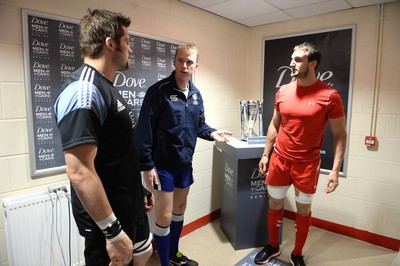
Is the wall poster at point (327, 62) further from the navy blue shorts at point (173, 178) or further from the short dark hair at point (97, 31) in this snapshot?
the short dark hair at point (97, 31)

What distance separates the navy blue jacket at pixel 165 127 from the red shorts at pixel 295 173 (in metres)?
0.73

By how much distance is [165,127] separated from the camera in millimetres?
1893

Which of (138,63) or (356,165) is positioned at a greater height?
(138,63)

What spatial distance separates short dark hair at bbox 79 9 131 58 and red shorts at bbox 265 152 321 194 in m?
1.57

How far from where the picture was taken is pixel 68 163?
0.95m

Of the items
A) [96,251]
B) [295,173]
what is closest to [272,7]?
[295,173]

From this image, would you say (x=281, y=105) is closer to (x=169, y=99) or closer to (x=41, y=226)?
(x=169, y=99)

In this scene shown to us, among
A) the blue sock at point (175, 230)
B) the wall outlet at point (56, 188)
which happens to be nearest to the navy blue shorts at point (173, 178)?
the blue sock at point (175, 230)

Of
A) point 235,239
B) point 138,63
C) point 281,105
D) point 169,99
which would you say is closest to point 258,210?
point 235,239

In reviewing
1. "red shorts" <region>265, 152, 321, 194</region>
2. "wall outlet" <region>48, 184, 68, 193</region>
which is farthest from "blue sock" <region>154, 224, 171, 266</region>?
"red shorts" <region>265, 152, 321, 194</region>

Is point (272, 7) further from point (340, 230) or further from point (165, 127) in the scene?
point (340, 230)

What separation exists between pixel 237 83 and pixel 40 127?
2.24 metres

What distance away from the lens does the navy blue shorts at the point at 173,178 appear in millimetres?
1918

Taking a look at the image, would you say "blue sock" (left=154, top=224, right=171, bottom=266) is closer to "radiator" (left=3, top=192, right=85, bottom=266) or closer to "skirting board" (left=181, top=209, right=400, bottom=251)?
"radiator" (left=3, top=192, right=85, bottom=266)
